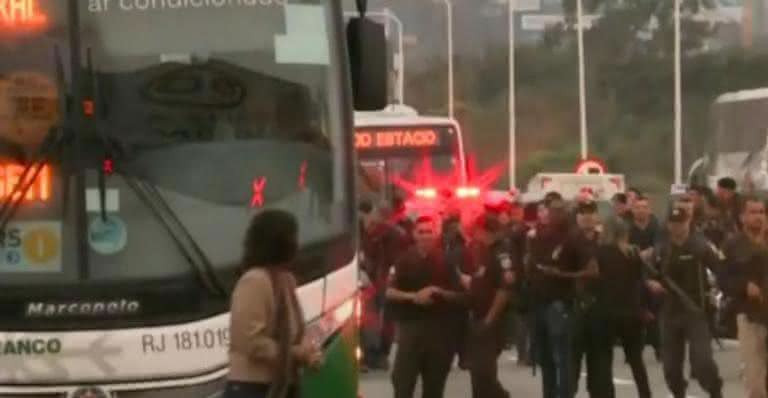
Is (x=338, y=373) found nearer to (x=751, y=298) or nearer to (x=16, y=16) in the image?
(x=16, y=16)

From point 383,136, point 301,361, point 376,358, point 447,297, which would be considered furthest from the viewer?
point 383,136

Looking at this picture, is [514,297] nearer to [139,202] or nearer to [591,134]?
[139,202]

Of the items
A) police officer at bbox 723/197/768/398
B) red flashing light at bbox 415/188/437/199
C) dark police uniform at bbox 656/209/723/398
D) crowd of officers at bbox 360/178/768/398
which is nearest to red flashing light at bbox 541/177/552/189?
red flashing light at bbox 415/188/437/199

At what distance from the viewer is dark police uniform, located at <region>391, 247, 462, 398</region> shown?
1747 cm

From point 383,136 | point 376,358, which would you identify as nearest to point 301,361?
point 376,358

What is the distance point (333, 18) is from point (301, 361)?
7.01ft

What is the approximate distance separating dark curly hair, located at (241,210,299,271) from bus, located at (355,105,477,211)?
2567cm

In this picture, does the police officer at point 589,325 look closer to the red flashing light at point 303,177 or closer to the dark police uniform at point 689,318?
the dark police uniform at point 689,318

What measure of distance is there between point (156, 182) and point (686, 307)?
26.7 ft

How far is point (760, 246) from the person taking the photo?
52.2 feet

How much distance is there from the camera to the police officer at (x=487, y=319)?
17844 mm

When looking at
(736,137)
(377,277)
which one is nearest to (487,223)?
(377,277)

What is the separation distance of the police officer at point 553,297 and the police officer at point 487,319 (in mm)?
665

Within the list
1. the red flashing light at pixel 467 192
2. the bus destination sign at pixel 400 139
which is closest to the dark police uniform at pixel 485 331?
the red flashing light at pixel 467 192
